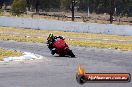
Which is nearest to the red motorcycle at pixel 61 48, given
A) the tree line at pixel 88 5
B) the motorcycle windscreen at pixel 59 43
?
the motorcycle windscreen at pixel 59 43

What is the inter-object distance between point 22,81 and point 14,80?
1.02 ft

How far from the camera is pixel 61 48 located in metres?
22.5

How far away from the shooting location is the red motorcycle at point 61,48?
2238 centimetres

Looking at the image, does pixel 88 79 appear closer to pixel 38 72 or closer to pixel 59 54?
pixel 38 72

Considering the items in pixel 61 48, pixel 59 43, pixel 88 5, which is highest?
pixel 59 43

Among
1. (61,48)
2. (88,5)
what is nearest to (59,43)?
(61,48)

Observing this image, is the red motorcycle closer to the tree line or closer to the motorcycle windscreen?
the motorcycle windscreen

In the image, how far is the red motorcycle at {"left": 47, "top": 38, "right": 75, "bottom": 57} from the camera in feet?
73.4

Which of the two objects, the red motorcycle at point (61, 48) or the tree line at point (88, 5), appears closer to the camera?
the red motorcycle at point (61, 48)

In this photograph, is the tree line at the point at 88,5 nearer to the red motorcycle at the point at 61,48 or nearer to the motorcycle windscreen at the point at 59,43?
the red motorcycle at the point at 61,48

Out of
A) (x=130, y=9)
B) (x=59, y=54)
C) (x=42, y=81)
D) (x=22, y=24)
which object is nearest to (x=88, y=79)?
(x=42, y=81)

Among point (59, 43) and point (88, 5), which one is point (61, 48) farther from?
point (88, 5)

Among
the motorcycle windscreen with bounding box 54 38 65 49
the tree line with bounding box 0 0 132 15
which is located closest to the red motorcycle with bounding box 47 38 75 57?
the motorcycle windscreen with bounding box 54 38 65 49

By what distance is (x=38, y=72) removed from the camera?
15312 mm
